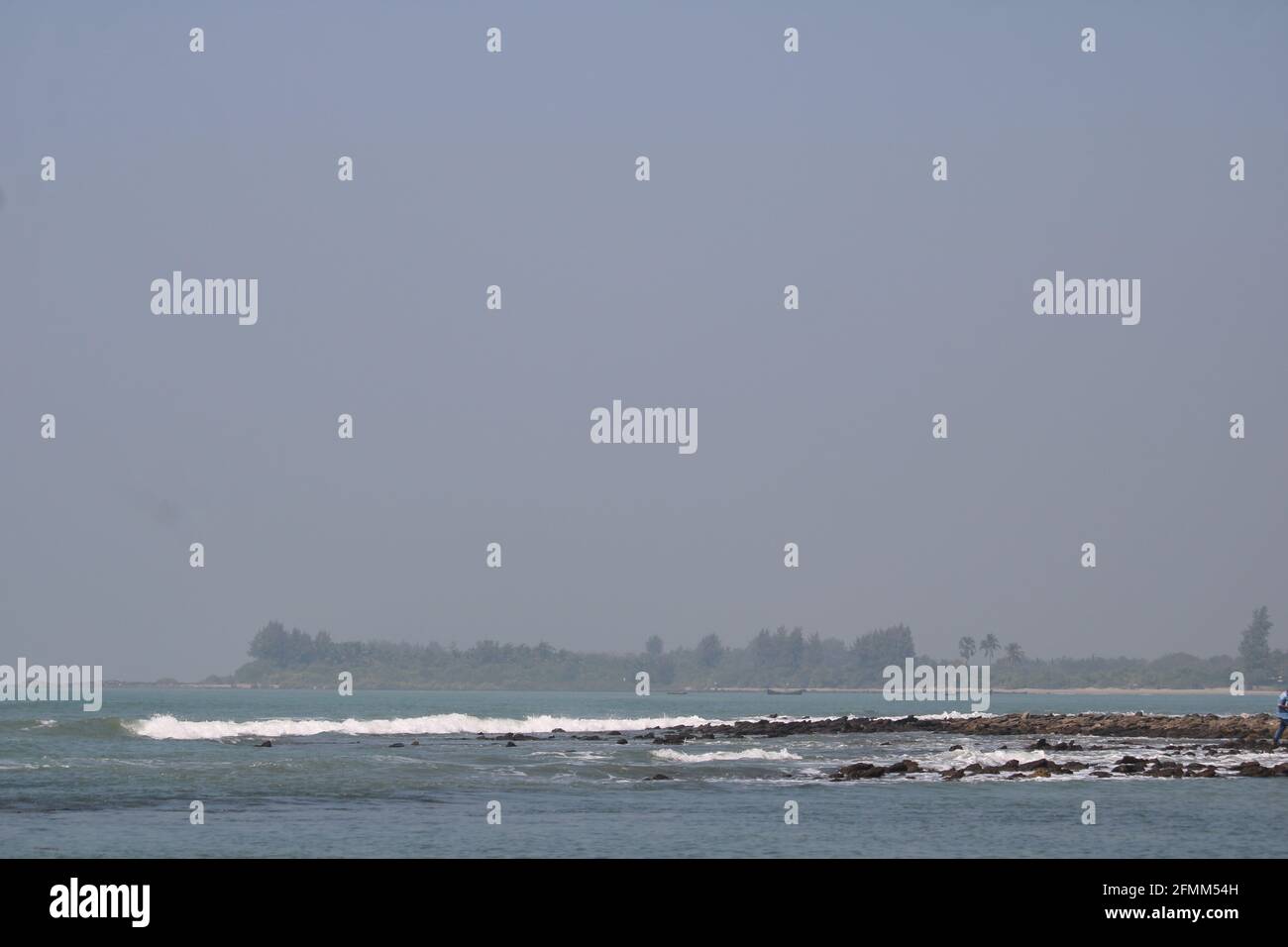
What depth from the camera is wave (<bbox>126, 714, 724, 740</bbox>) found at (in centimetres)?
7394

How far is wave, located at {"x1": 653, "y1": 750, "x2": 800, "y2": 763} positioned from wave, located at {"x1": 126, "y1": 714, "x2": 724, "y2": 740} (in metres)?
23.8

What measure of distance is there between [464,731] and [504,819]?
50589mm

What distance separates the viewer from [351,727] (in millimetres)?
84438

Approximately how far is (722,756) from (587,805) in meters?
20.8

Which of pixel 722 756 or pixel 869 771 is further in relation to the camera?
pixel 722 756

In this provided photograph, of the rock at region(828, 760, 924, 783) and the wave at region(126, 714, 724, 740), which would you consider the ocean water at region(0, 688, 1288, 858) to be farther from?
the wave at region(126, 714, 724, 740)

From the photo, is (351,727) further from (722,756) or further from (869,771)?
(869,771)

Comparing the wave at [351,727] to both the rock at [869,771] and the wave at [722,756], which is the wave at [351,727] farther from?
the rock at [869,771]

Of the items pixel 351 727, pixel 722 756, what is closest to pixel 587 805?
pixel 722 756

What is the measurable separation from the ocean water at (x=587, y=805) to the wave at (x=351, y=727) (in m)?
11.1
